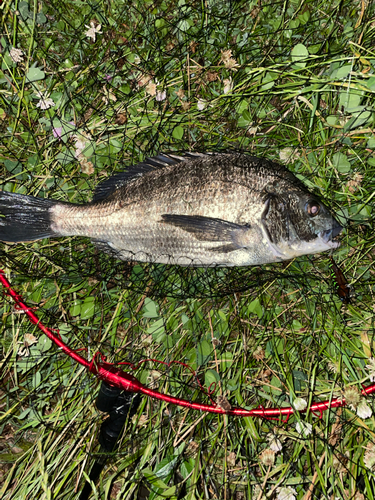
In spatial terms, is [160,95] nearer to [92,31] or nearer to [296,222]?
[92,31]

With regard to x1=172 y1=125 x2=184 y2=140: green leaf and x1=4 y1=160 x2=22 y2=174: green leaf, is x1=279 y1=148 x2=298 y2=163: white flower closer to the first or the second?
x1=172 y1=125 x2=184 y2=140: green leaf

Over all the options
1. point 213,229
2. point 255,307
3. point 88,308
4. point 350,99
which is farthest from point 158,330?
point 350,99

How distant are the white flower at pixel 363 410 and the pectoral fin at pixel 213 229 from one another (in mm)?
1413

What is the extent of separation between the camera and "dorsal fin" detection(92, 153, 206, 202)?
2578 mm

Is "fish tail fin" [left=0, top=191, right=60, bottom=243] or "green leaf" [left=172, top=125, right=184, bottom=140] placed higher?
"green leaf" [left=172, top=125, right=184, bottom=140]

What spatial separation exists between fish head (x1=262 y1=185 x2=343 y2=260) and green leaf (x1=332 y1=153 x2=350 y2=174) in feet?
A: 1.66

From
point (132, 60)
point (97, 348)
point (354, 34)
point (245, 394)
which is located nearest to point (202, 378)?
point (245, 394)

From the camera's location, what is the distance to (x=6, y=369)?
281 centimetres

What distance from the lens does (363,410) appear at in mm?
2412

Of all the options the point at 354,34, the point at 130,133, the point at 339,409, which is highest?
the point at 354,34

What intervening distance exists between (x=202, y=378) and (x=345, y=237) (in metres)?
1.58

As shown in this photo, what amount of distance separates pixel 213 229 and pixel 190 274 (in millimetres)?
577

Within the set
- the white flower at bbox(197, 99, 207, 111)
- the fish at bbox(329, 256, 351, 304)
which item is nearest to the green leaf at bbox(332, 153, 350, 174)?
the fish at bbox(329, 256, 351, 304)

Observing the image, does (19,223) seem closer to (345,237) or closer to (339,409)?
(345,237)
